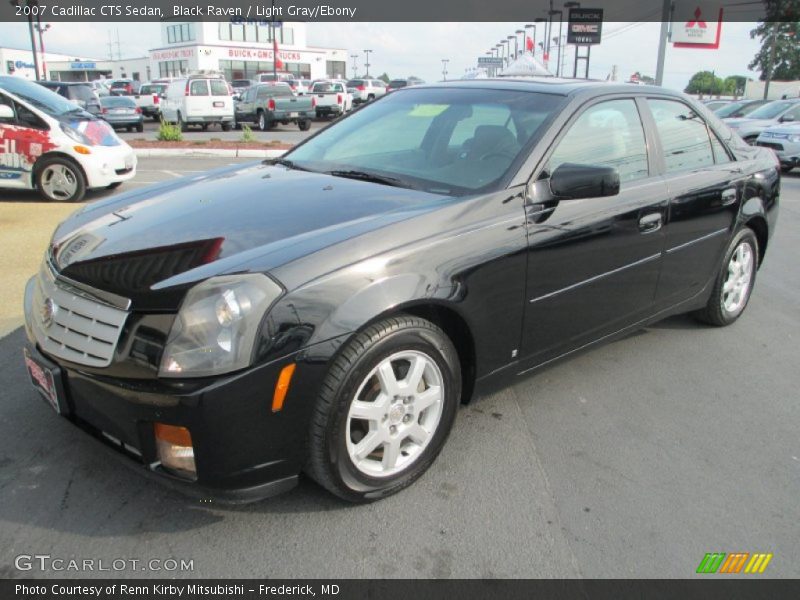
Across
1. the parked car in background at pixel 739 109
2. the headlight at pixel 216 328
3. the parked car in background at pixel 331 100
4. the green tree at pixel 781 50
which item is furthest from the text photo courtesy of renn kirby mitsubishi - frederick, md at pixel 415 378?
the green tree at pixel 781 50

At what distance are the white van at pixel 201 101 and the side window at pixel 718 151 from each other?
22522mm

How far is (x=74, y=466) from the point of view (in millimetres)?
2818

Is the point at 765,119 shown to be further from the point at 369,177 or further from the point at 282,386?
the point at 282,386

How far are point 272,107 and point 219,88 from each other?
80.6 inches

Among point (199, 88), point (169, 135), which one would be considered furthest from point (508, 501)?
point (199, 88)

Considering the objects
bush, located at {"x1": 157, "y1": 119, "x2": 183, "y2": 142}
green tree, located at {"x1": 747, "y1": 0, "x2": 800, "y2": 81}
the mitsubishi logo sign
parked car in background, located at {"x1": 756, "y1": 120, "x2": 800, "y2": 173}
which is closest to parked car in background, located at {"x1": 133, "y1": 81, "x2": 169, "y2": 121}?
A: bush, located at {"x1": 157, "y1": 119, "x2": 183, "y2": 142}

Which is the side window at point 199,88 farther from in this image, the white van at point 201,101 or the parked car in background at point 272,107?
the parked car in background at point 272,107

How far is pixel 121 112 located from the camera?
2330 centimetres

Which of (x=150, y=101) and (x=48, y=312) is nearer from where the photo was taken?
(x=48, y=312)

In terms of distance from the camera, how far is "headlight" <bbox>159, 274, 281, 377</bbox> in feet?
7.12

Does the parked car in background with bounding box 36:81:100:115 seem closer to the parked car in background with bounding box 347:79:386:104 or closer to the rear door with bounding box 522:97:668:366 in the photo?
the rear door with bounding box 522:97:668:366

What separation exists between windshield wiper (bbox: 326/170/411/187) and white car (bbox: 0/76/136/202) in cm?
676
